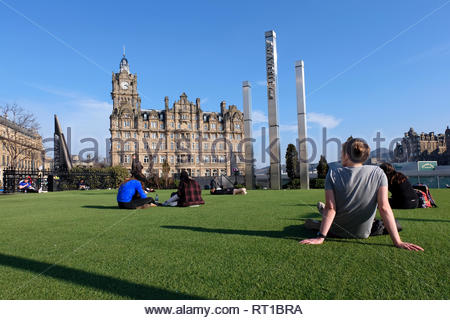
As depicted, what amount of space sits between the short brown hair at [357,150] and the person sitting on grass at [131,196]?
245 inches

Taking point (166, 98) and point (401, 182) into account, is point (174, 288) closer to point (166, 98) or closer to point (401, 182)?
point (401, 182)

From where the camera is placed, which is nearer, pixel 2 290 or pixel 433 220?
pixel 2 290

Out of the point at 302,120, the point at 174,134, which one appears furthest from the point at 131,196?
the point at 174,134

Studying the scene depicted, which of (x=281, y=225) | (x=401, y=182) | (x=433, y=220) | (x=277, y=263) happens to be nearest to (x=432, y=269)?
(x=277, y=263)

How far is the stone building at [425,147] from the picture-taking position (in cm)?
9969

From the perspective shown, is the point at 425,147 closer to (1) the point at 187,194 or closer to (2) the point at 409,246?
(1) the point at 187,194

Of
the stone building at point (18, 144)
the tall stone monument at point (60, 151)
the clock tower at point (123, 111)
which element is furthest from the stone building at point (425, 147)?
the stone building at point (18, 144)

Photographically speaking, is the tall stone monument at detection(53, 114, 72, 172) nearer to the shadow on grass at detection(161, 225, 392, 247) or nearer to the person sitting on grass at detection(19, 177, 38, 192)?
the person sitting on grass at detection(19, 177, 38, 192)

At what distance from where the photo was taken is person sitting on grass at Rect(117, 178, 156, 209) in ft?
25.8

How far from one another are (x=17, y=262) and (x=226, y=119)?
6106cm

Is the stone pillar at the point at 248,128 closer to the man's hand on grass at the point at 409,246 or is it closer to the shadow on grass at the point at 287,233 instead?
the shadow on grass at the point at 287,233

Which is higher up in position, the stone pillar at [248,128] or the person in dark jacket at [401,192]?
the stone pillar at [248,128]

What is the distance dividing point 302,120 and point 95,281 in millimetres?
21198

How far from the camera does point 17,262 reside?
287cm
